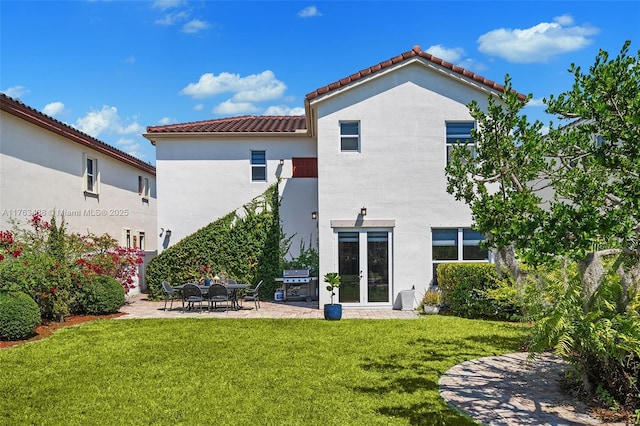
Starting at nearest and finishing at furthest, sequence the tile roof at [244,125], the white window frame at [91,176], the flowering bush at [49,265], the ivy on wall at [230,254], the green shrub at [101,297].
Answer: the flowering bush at [49,265] → the green shrub at [101,297] → the ivy on wall at [230,254] → the white window frame at [91,176] → the tile roof at [244,125]

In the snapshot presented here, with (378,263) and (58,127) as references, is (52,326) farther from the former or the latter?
(378,263)

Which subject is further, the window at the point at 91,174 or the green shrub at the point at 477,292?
the window at the point at 91,174

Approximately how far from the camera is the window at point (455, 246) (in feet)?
50.2

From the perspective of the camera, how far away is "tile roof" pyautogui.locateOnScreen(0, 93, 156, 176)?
13.6 m

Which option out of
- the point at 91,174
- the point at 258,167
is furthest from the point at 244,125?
the point at 91,174

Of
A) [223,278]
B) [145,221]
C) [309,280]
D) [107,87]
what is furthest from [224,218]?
[145,221]

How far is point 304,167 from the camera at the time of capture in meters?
19.7

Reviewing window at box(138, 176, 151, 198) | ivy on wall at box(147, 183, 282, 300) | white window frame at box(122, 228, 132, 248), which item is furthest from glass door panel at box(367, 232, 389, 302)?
window at box(138, 176, 151, 198)

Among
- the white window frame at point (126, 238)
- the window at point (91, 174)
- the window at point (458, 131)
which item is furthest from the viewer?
the white window frame at point (126, 238)

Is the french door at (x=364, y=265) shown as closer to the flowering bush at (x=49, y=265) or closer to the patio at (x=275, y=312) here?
the patio at (x=275, y=312)

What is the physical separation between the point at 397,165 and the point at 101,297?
1077 centimetres

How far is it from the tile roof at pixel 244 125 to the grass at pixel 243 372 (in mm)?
9929

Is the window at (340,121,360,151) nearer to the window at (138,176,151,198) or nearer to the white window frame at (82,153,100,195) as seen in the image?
the white window frame at (82,153,100,195)

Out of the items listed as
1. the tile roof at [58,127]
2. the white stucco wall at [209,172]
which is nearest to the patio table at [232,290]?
the white stucco wall at [209,172]
